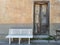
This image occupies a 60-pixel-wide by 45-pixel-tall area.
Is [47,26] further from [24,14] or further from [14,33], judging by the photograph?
[14,33]

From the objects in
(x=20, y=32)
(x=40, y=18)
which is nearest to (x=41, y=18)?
(x=40, y=18)

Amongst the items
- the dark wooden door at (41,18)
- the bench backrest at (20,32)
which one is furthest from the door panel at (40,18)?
the bench backrest at (20,32)

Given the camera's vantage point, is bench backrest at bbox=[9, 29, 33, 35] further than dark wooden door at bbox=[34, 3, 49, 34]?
No

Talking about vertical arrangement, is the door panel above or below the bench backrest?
above

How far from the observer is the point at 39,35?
33.7 feet

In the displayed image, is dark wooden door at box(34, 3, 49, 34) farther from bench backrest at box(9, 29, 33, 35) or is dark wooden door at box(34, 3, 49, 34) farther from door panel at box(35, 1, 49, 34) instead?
bench backrest at box(9, 29, 33, 35)

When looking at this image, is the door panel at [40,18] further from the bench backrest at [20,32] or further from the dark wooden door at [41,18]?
the bench backrest at [20,32]

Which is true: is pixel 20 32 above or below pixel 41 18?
below

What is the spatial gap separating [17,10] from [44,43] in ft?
8.81

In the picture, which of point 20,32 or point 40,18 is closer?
point 20,32

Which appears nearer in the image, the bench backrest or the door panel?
the bench backrest

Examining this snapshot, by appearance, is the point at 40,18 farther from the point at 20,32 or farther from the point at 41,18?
the point at 20,32

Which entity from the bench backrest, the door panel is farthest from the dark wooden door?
the bench backrest

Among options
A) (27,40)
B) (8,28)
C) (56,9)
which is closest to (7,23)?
(8,28)
